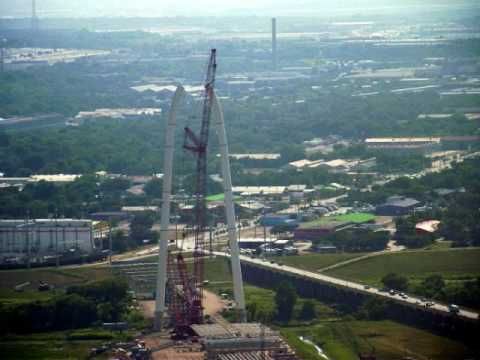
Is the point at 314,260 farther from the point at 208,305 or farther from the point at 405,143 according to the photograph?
the point at 405,143

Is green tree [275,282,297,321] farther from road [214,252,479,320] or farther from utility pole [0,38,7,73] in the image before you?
utility pole [0,38,7,73]

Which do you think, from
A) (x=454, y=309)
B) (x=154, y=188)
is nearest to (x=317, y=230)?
(x=154, y=188)

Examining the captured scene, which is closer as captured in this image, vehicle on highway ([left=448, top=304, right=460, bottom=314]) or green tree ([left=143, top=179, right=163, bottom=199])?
vehicle on highway ([left=448, top=304, right=460, bottom=314])

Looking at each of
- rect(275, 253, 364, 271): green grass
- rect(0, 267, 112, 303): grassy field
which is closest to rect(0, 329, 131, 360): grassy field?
rect(0, 267, 112, 303): grassy field

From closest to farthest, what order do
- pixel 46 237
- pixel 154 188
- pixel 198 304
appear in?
pixel 198 304
pixel 46 237
pixel 154 188

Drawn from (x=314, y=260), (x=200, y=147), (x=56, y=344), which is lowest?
(x=56, y=344)

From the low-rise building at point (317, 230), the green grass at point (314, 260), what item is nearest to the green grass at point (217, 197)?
the low-rise building at point (317, 230)

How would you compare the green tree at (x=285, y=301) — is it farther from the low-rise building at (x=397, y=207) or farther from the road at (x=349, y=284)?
the low-rise building at (x=397, y=207)
